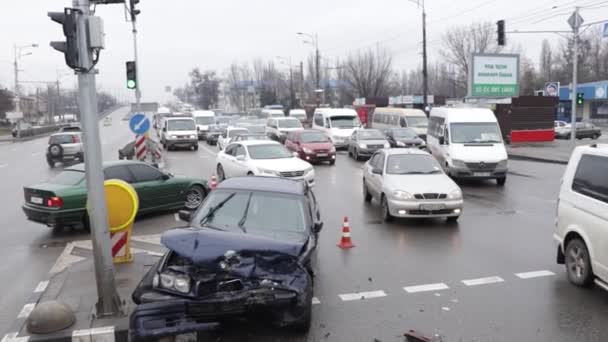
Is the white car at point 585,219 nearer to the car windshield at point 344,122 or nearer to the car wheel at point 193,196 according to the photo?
the car wheel at point 193,196

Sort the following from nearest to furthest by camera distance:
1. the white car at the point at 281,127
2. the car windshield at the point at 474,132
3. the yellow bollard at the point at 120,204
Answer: the yellow bollard at the point at 120,204 < the car windshield at the point at 474,132 < the white car at the point at 281,127

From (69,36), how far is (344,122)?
27441mm

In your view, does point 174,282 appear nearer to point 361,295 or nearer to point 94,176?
point 94,176

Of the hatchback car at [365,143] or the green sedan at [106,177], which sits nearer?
the green sedan at [106,177]

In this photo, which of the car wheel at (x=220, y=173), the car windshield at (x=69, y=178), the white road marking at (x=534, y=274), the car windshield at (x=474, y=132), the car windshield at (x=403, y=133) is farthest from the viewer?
the car windshield at (x=403, y=133)

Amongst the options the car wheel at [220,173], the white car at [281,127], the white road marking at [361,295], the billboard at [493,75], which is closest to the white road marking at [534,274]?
the white road marking at [361,295]

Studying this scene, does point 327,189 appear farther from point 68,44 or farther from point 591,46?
point 591,46

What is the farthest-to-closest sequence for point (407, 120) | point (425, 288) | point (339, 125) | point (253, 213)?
point (407, 120)
point (339, 125)
point (425, 288)
point (253, 213)

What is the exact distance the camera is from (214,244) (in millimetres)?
5570

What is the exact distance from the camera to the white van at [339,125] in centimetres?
3191

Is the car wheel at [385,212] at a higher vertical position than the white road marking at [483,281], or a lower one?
higher

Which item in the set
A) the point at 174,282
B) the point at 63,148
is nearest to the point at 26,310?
the point at 174,282

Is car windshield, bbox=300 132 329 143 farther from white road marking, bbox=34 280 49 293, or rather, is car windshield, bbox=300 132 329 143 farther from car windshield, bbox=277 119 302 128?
white road marking, bbox=34 280 49 293

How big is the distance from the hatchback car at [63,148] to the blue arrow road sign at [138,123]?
10.0m
